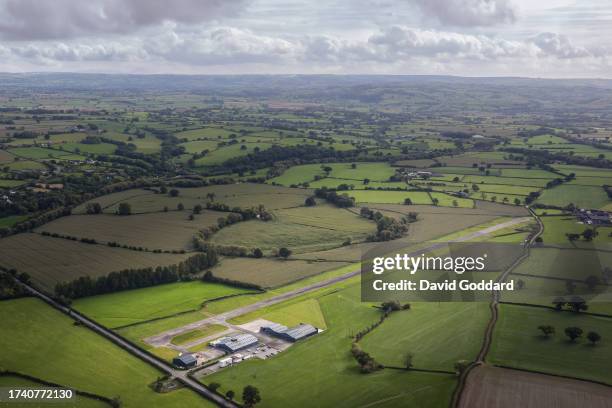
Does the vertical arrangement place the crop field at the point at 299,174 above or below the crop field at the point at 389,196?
above

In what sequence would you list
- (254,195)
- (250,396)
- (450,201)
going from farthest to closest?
1. (254,195)
2. (450,201)
3. (250,396)

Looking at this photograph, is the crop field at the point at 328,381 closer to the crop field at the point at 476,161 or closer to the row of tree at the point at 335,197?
the row of tree at the point at 335,197

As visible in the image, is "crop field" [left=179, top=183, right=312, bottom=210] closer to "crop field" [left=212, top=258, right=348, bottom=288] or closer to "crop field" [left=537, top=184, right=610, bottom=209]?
"crop field" [left=212, top=258, right=348, bottom=288]

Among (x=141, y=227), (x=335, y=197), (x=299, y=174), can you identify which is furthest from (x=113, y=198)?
(x=299, y=174)

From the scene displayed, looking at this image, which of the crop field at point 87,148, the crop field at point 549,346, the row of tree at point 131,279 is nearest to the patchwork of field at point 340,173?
the crop field at point 87,148

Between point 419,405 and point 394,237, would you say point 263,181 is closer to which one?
point 394,237

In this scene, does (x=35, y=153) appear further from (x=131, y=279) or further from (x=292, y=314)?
(x=292, y=314)

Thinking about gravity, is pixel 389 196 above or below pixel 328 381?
above
